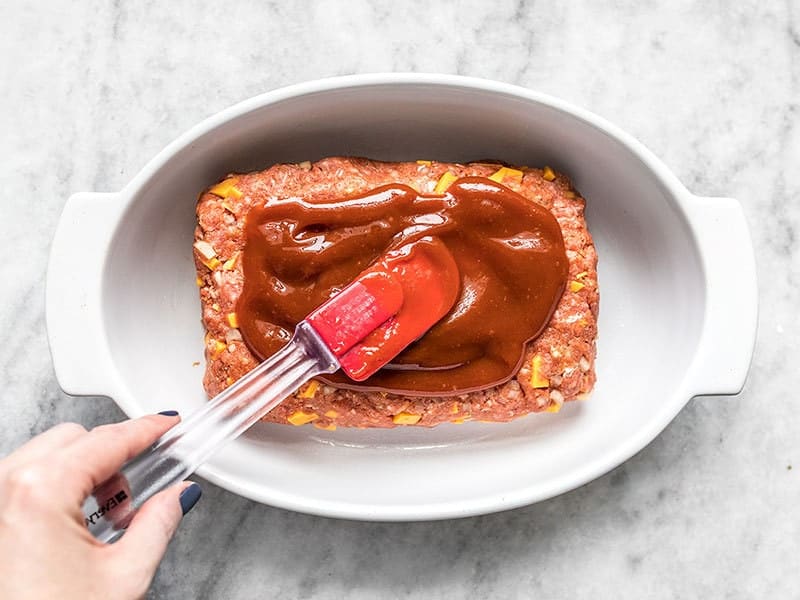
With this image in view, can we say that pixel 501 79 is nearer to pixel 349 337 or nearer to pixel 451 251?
pixel 451 251

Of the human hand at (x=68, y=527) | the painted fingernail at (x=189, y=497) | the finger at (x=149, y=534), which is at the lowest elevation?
the painted fingernail at (x=189, y=497)

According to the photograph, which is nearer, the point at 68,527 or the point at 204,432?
the point at 68,527

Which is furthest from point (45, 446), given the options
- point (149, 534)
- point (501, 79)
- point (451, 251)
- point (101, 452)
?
point (501, 79)

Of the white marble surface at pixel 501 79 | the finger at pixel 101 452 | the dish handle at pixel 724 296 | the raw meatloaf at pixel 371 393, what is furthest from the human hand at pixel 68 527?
the dish handle at pixel 724 296

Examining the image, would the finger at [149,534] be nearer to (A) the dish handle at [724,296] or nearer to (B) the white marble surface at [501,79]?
(B) the white marble surface at [501,79]

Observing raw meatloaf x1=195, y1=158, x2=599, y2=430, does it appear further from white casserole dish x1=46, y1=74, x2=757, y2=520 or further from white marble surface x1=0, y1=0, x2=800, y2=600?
white marble surface x1=0, y1=0, x2=800, y2=600

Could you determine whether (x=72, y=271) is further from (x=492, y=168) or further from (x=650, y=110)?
(x=650, y=110)
